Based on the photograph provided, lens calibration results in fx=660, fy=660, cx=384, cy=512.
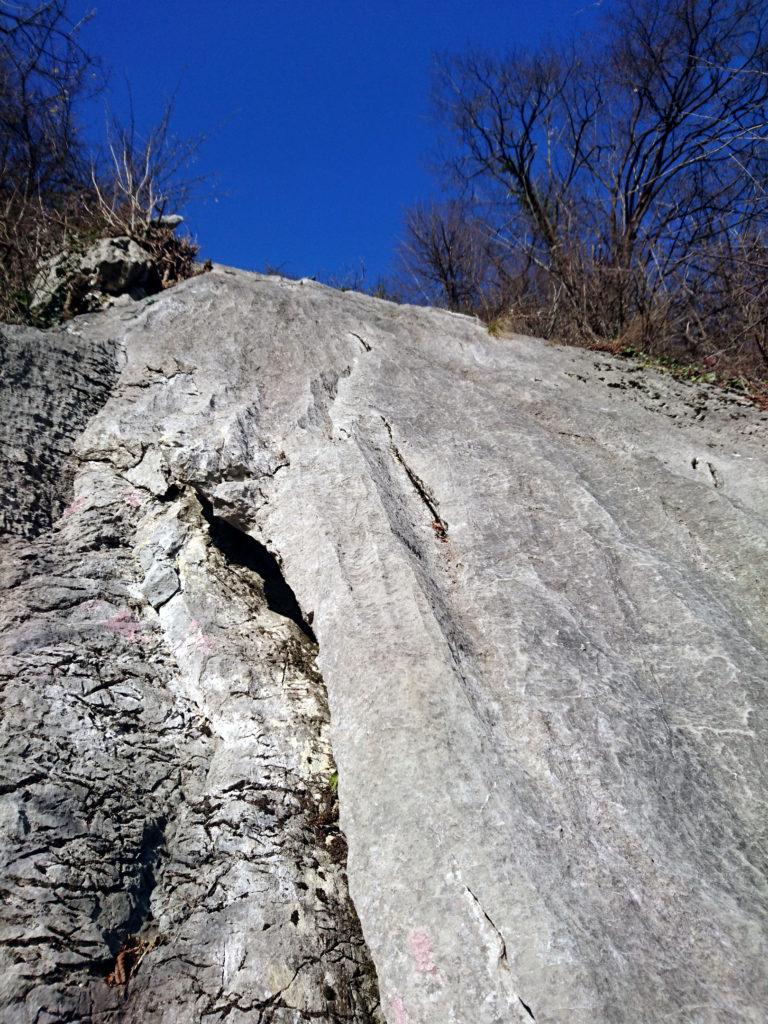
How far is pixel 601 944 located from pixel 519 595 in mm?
1324

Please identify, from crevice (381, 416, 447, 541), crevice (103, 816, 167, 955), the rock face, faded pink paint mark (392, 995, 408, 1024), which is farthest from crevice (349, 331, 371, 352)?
faded pink paint mark (392, 995, 408, 1024)

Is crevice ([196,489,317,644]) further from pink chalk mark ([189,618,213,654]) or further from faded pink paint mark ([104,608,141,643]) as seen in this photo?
faded pink paint mark ([104,608,141,643])

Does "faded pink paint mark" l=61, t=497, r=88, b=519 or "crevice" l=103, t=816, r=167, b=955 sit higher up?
"faded pink paint mark" l=61, t=497, r=88, b=519

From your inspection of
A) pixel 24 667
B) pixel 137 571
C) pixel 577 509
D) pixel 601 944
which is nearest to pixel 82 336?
pixel 137 571

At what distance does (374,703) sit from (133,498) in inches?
74.5

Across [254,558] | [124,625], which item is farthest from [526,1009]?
[254,558]

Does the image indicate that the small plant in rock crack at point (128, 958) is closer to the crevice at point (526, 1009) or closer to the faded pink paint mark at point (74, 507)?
the crevice at point (526, 1009)

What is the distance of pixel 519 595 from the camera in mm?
2797

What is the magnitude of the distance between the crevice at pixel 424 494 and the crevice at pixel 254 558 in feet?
2.63

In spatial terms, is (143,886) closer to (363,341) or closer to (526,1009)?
(526,1009)

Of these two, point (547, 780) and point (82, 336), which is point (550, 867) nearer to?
point (547, 780)

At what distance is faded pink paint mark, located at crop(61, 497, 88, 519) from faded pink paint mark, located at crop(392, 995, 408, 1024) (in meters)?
2.57

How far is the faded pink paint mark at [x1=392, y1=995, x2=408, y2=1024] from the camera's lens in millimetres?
1779

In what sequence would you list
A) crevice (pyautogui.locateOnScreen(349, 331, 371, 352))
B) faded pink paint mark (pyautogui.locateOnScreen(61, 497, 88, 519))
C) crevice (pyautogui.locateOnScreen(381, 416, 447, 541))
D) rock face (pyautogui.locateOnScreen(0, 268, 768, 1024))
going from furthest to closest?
crevice (pyautogui.locateOnScreen(349, 331, 371, 352)), faded pink paint mark (pyautogui.locateOnScreen(61, 497, 88, 519)), crevice (pyautogui.locateOnScreen(381, 416, 447, 541)), rock face (pyautogui.locateOnScreen(0, 268, 768, 1024))
